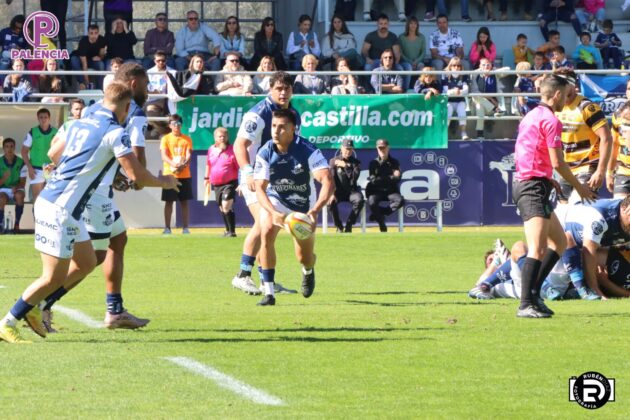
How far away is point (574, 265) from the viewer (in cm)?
1287

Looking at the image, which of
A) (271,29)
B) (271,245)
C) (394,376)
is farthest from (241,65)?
(394,376)

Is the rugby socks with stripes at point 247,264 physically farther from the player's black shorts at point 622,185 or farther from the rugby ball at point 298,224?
the player's black shorts at point 622,185

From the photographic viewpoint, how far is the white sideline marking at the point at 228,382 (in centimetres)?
721

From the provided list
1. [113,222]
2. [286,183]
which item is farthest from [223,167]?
[113,222]

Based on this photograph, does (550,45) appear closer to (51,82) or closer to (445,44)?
(445,44)

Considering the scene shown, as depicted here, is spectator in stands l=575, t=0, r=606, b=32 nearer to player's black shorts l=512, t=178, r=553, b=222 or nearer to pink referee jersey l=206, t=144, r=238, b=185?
pink referee jersey l=206, t=144, r=238, b=185

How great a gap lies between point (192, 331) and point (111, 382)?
2.62 metres

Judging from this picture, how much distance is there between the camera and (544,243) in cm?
1098

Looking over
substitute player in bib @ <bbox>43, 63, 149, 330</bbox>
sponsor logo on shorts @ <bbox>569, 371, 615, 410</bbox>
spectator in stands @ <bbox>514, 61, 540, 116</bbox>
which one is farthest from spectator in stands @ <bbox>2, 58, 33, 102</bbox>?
sponsor logo on shorts @ <bbox>569, 371, 615, 410</bbox>

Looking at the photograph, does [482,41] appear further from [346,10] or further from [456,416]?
[456,416]

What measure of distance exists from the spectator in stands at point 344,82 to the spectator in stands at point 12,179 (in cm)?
635

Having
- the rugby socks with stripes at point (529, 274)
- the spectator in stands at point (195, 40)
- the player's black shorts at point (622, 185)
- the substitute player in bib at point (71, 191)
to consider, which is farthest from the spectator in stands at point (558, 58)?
→ the substitute player in bib at point (71, 191)

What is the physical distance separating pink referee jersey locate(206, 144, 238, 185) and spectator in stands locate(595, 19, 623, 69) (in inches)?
411

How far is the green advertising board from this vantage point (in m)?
25.8
